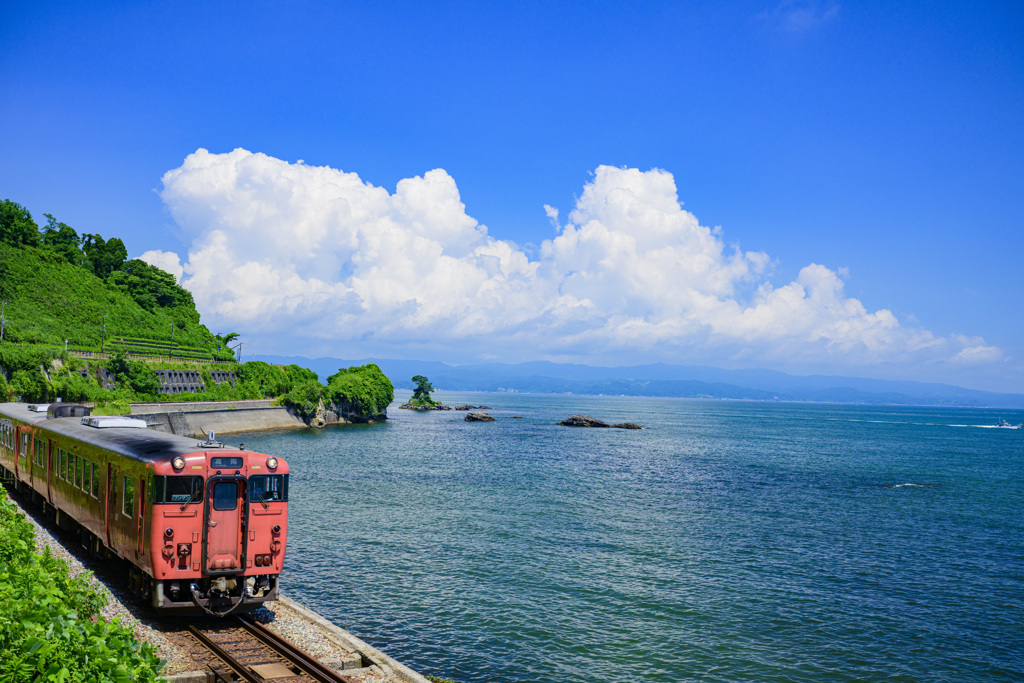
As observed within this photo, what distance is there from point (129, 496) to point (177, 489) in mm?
2274

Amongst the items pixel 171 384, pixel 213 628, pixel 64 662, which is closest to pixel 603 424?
pixel 171 384

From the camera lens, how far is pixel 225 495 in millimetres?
16812

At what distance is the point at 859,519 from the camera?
43125 millimetres

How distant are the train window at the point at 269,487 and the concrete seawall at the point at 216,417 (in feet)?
188

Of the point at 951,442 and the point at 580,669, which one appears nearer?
the point at 580,669

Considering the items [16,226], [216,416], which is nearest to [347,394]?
[216,416]

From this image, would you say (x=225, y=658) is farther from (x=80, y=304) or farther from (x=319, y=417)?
(x=80, y=304)

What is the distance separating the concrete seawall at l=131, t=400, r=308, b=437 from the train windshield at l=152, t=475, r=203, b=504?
2256 inches

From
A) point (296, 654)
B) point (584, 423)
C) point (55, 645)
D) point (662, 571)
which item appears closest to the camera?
point (55, 645)

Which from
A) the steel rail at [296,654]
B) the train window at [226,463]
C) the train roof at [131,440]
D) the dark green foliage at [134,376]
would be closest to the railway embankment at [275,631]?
the steel rail at [296,654]

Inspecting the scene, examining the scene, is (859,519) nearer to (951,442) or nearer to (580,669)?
(580,669)

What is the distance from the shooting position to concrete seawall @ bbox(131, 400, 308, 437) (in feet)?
253

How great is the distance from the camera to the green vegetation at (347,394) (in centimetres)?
10581

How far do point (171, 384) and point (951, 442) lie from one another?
414ft
